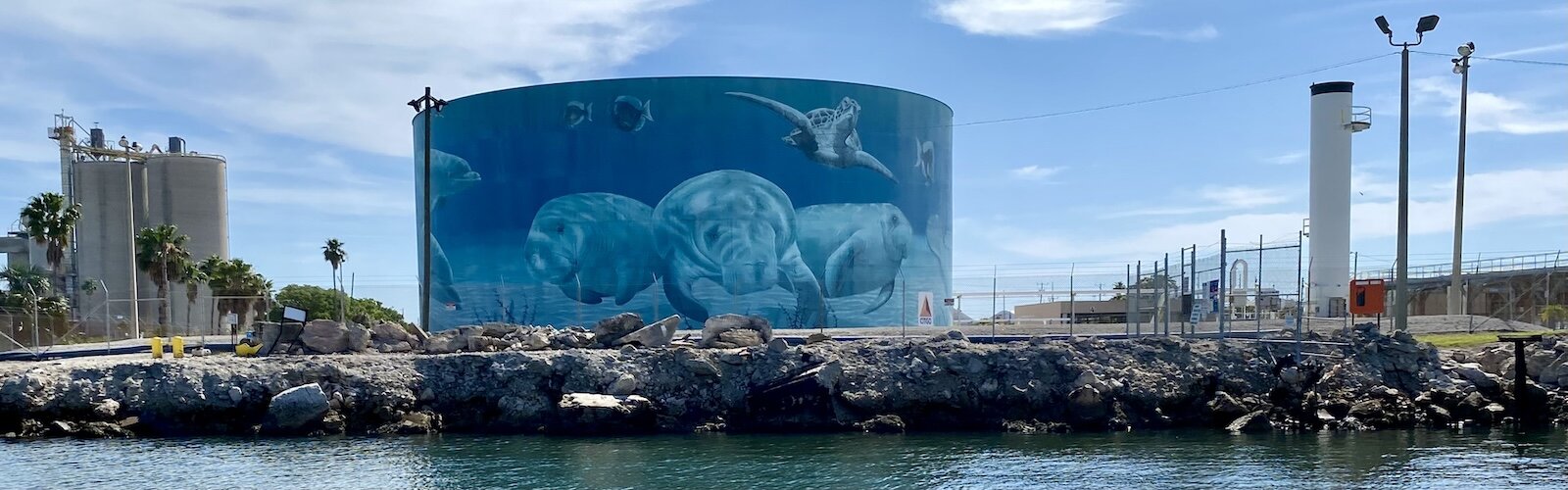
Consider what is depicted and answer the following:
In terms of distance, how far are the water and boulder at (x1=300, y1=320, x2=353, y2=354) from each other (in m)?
5.32

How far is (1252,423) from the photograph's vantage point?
2878 centimetres

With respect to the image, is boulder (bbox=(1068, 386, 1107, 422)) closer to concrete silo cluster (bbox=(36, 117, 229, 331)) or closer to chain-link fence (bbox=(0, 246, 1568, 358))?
chain-link fence (bbox=(0, 246, 1568, 358))

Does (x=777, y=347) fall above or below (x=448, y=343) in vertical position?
above

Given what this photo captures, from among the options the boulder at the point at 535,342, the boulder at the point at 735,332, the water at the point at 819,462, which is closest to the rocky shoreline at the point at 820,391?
the water at the point at 819,462

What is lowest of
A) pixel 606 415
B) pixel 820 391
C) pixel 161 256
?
pixel 606 415

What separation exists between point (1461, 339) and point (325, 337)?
32.3 m

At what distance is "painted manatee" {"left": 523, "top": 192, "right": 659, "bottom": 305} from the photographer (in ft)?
184

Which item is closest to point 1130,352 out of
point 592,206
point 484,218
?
point 592,206

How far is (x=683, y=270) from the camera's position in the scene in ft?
184

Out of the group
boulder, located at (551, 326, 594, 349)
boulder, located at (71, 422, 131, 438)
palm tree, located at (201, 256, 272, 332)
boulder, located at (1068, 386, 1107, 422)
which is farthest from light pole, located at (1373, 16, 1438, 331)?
palm tree, located at (201, 256, 272, 332)

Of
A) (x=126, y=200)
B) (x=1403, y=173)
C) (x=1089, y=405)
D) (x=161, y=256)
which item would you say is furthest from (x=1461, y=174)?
(x=126, y=200)

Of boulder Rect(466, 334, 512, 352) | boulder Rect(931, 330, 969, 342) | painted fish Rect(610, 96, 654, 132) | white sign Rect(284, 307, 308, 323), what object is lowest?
boulder Rect(466, 334, 512, 352)

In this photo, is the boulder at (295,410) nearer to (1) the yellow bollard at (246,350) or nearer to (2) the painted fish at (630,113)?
(1) the yellow bollard at (246,350)

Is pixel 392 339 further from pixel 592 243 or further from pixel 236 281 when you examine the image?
pixel 236 281
